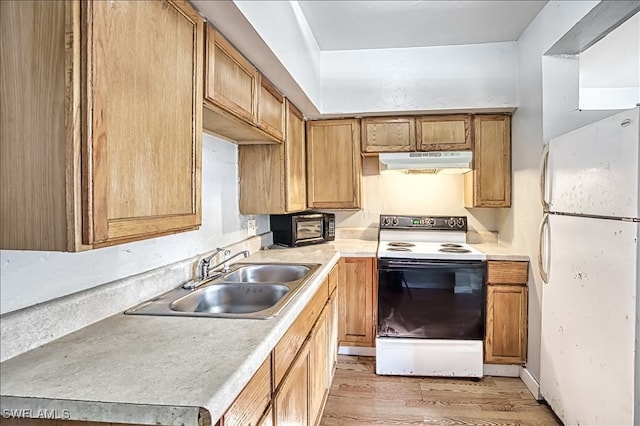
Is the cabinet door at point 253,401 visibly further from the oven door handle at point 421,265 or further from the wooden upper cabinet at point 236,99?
the oven door handle at point 421,265

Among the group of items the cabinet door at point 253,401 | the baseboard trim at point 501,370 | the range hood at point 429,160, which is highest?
the range hood at point 429,160

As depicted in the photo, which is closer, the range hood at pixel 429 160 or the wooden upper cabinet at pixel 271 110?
the wooden upper cabinet at pixel 271 110

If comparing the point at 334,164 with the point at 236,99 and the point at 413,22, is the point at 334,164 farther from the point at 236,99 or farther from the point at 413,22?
the point at 236,99

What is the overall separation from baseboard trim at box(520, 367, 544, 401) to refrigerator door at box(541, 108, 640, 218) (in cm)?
117

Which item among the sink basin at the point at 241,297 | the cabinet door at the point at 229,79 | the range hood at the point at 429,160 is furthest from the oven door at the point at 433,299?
the cabinet door at the point at 229,79

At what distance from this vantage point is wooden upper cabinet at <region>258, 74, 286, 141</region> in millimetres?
2074

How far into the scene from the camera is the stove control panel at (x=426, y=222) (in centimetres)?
345

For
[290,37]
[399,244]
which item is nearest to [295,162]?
[290,37]

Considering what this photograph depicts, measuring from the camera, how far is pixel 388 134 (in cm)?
322

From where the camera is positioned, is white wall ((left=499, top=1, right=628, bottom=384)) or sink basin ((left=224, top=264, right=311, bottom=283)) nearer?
sink basin ((left=224, top=264, right=311, bottom=283))

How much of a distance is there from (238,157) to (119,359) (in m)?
1.86

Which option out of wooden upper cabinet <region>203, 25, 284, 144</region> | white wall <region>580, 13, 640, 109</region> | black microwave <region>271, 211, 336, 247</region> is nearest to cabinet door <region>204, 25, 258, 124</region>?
wooden upper cabinet <region>203, 25, 284, 144</region>

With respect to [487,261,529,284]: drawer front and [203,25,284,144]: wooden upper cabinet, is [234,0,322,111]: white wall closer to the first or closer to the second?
[203,25,284,144]: wooden upper cabinet

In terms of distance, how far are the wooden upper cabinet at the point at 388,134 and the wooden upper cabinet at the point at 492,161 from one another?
521mm
